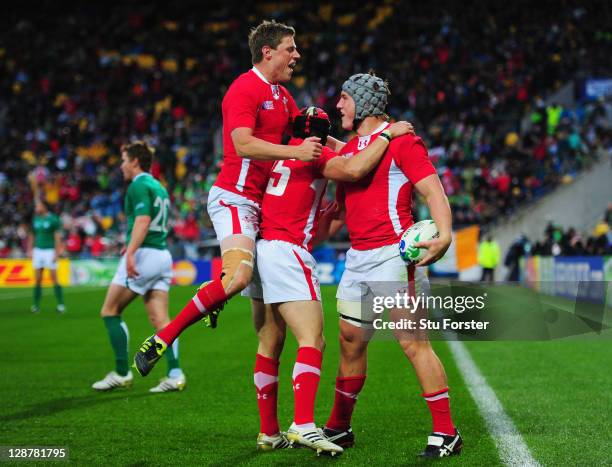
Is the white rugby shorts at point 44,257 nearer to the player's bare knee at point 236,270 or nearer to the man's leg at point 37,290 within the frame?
the man's leg at point 37,290

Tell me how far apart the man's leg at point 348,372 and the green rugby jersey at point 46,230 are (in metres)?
13.3

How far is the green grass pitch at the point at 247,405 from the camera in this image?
213 inches

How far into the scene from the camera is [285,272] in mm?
5387

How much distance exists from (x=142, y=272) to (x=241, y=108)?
325cm

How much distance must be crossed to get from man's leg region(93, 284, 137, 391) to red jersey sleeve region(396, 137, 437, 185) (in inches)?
152

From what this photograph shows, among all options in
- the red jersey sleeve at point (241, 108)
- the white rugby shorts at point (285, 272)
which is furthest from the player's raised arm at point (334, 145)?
the white rugby shorts at point (285, 272)

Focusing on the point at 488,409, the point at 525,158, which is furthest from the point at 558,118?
the point at 488,409

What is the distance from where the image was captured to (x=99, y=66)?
37531mm

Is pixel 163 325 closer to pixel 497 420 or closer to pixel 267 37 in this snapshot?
pixel 497 420

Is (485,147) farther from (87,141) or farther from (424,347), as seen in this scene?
(424,347)

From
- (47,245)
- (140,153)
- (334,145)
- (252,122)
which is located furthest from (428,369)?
(47,245)

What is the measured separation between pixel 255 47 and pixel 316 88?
2775 centimetres

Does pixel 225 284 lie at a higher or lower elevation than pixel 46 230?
higher

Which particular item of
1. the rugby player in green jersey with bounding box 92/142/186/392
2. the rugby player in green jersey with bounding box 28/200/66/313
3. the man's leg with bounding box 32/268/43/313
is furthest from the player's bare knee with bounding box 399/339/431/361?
the man's leg with bounding box 32/268/43/313
